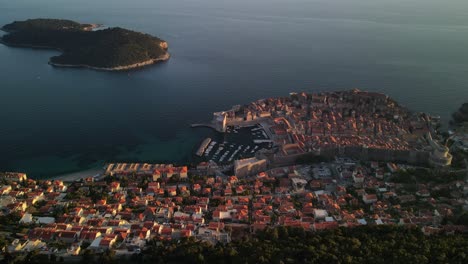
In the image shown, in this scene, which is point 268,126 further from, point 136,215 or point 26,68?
point 26,68

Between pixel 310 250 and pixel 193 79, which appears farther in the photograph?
pixel 193 79

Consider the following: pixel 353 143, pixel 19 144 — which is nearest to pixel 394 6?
pixel 353 143

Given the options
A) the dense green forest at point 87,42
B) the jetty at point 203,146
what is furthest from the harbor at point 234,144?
the dense green forest at point 87,42

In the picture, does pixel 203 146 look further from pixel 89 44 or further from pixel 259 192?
pixel 89 44

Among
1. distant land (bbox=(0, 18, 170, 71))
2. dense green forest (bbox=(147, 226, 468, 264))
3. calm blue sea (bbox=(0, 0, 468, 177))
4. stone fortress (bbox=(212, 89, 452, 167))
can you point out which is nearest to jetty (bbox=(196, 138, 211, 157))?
calm blue sea (bbox=(0, 0, 468, 177))

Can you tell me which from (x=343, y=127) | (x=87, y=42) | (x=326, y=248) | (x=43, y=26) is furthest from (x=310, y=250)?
(x=43, y=26)

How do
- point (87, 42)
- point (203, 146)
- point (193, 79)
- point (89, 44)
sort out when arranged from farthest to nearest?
point (87, 42) < point (89, 44) < point (193, 79) < point (203, 146)
